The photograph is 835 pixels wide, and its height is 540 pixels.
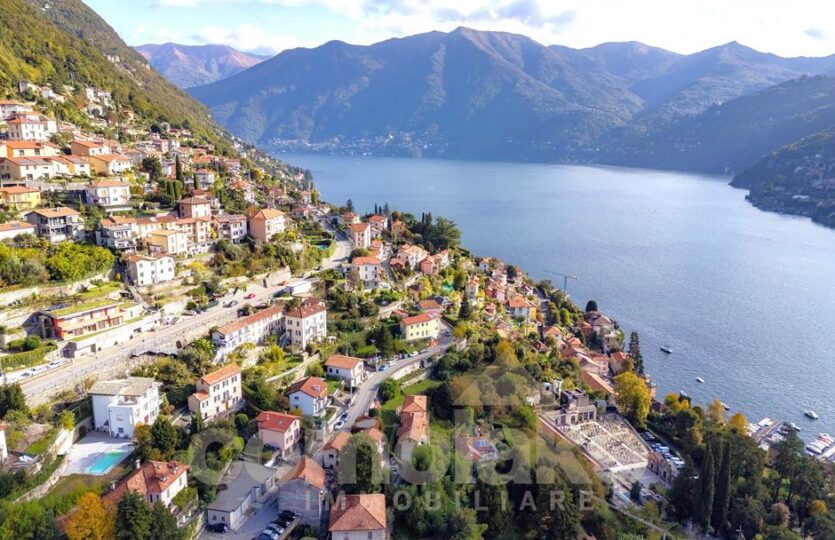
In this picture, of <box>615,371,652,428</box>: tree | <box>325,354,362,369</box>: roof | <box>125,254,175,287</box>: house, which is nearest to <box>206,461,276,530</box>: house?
<box>325,354,362,369</box>: roof

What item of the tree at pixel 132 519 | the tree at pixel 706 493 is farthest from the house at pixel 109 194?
the tree at pixel 706 493

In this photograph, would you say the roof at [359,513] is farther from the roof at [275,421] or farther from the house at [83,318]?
the house at [83,318]

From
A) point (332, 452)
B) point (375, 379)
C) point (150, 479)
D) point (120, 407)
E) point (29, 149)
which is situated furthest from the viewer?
point (29, 149)

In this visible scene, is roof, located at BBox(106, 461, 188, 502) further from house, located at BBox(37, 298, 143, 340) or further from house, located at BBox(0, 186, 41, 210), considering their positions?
house, located at BBox(0, 186, 41, 210)

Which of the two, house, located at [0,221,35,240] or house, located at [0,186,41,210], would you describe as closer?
house, located at [0,221,35,240]

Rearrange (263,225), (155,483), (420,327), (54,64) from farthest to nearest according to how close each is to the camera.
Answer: (54,64)
(263,225)
(420,327)
(155,483)

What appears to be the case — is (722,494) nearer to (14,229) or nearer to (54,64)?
(14,229)

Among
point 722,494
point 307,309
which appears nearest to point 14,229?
point 307,309
